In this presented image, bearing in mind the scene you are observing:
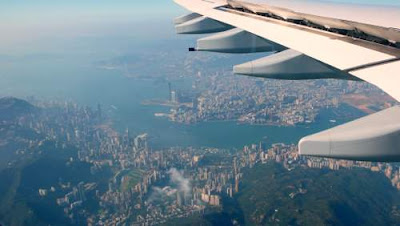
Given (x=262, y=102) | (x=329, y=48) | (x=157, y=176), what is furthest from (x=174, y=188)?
(x=329, y=48)

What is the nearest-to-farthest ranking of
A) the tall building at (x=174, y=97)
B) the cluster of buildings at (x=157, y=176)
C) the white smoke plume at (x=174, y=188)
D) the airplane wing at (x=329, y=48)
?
1. the airplane wing at (x=329, y=48)
2. the cluster of buildings at (x=157, y=176)
3. the white smoke plume at (x=174, y=188)
4. the tall building at (x=174, y=97)

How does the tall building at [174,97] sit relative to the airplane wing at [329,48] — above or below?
below

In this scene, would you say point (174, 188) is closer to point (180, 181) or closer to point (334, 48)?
point (180, 181)

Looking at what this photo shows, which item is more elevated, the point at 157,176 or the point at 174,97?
the point at 174,97

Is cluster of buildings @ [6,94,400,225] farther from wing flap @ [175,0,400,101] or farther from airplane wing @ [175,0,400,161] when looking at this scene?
wing flap @ [175,0,400,101]

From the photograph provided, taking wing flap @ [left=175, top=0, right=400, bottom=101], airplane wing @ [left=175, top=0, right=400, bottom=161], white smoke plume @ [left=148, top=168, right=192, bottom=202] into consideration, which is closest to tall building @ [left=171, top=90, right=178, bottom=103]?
white smoke plume @ [left=148, top=168, right=192, bottom=202]

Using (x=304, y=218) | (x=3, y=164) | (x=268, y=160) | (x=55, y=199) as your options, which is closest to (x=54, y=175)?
(x=55, y=199)

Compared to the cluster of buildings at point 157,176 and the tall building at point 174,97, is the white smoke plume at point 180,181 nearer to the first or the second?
the cluster of buildings at point 157,176

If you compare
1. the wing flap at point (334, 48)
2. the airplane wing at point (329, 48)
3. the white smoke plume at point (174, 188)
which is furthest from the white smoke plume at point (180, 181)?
the wing flap at point (334, 48)
